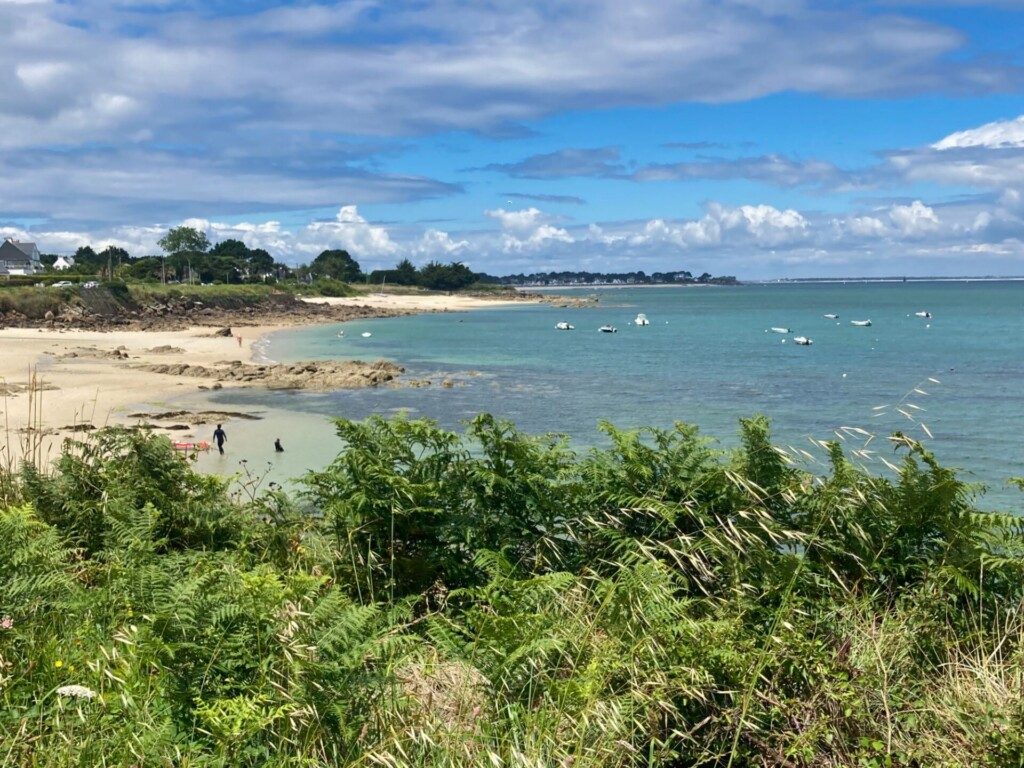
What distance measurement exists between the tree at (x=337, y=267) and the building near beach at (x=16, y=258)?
168 feet

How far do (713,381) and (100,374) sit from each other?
2644 centimetres

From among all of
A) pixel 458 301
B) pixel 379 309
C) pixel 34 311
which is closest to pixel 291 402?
pixel 34 311

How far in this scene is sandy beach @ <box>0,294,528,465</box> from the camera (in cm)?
2558

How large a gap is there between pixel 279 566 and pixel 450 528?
1494mm

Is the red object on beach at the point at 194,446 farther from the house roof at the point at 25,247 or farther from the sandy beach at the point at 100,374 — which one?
the house roof at the point at 25,247

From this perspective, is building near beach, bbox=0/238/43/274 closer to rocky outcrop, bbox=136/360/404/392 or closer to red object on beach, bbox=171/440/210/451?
rocky outcrop, bbox=136/360/404/392

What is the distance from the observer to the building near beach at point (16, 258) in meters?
112

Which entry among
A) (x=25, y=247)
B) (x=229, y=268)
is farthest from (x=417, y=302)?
(x=25, y=247)

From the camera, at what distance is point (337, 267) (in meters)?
167

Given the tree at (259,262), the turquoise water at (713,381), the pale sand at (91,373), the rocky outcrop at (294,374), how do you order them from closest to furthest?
the pale sand at (91,373) < the turquoise water at (713,381) < the rocky outcrop at (294,374) < the tree at (259,262)

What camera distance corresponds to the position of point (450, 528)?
5.84 metres

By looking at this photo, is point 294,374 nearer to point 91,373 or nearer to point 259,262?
point 91,373

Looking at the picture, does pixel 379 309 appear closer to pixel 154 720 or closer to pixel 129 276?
pixel 129 276

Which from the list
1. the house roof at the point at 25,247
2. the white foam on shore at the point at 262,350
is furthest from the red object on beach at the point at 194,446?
the house roof at the point at 25,247
